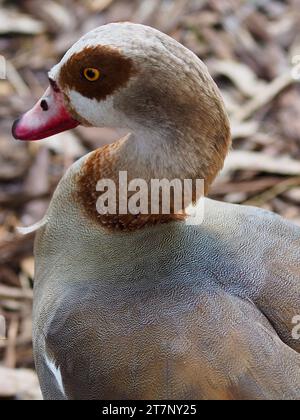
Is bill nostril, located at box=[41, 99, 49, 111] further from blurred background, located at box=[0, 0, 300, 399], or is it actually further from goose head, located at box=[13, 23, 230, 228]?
blurred background, located at box=[0, 0, 300, 399]

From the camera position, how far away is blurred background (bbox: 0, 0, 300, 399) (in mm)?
2604

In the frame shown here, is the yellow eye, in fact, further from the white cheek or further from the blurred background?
the blurred background

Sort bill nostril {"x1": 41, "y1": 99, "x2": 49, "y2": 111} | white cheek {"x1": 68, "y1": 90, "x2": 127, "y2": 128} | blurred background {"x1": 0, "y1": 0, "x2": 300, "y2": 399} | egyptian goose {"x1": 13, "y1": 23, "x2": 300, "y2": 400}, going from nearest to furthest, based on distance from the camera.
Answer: egyptian goose {"x1": 13, "y1": 23, "x2": 300, "y2": 400}
white cheek {"x1": 68, "y1": 90, "x2": 127, "y2": 128}
bill nostril {"x1": 41, "y1": 99, "x2": 49, "y2": 111}
blurred background {"x1": 0, "y1": 0, "x2": 300, "y2": 399}

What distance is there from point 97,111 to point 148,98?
0.46 feet

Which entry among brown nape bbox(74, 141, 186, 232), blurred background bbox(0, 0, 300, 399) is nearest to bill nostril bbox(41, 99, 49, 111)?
brown nape bbox(74, 141, 186, 232)

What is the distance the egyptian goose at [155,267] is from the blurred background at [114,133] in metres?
0.71

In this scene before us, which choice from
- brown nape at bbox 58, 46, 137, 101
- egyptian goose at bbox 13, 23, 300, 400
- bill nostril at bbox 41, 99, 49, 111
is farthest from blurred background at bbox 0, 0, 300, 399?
brown nape at bbox 58, 46, 137, 101

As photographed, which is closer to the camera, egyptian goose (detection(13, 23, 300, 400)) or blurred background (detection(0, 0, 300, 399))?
egyptian goose (detection(13, 23, 300, 400))

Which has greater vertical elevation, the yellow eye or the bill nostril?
the yellow eye

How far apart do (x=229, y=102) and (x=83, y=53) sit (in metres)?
1.64

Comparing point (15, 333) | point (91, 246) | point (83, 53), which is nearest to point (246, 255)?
point (91, 246)

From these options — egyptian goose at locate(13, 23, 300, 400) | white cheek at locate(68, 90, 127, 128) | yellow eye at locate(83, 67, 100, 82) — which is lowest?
egyptian goose at locate(13, 23, 300, 400)

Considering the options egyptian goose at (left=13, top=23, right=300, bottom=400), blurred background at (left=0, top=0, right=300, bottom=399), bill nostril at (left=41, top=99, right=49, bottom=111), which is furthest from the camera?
blurred background at (left=0, top=0, right=300, bottom=399)
